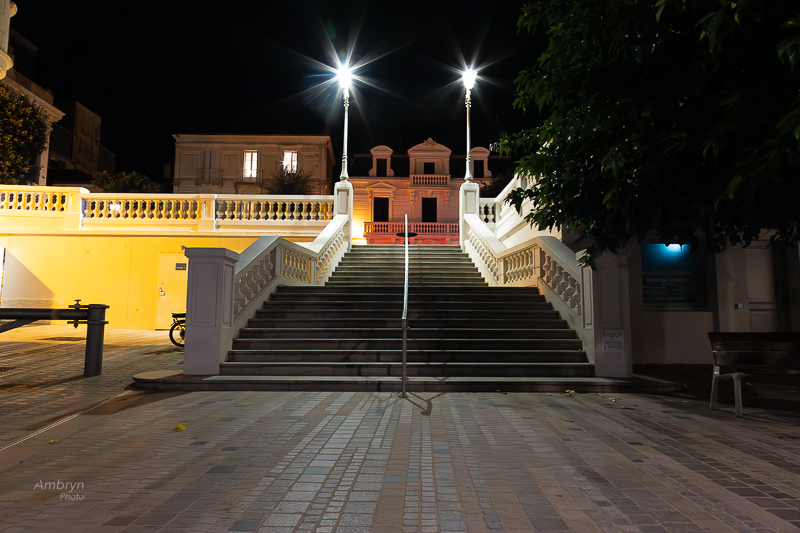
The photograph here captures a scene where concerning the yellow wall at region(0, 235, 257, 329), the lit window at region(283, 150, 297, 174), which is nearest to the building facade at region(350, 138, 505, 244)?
the lit window at region(283, 150, 297, 174)

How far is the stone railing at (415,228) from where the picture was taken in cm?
3362

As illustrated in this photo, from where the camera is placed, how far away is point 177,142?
35812 mm

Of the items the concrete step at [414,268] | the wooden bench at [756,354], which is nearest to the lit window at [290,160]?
the concrete step at [414,268]

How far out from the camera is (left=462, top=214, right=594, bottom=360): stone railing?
27.1 feet

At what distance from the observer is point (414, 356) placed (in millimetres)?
8109

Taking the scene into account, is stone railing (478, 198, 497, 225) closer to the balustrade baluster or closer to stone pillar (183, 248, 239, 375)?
the balustrade baluster

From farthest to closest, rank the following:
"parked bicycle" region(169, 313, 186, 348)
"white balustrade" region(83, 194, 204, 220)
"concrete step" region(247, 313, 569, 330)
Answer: "white balustrade" region(83, 194, 204, 220) < "parked bicycle" region(169, 313, 186, 348) < "concrete step" region(247, 313, 569, 330)

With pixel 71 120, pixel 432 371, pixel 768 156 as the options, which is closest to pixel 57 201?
pixel 432 371

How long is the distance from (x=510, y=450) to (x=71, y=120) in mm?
40651

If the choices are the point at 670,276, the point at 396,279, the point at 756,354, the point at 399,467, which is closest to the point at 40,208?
the point at 396,279

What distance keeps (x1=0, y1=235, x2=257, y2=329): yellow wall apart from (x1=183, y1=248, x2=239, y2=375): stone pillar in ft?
26.7

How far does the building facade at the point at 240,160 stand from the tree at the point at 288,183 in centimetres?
214

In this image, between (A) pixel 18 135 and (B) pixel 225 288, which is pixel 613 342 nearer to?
(B) pixel 225 288

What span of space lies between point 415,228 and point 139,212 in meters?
20.5
